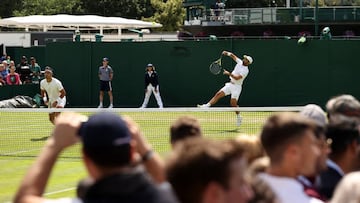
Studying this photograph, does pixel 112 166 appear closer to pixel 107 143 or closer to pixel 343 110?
pixel 107 143

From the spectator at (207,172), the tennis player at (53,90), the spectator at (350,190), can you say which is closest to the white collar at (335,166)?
the spectator at (350,190)

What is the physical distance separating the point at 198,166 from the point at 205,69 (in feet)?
102

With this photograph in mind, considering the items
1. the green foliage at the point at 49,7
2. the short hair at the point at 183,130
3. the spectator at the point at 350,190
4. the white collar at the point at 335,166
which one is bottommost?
the white collar at the point at 335,166

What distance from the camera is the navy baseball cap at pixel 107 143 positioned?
3.75 meters

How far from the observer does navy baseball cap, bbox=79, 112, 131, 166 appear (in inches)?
148

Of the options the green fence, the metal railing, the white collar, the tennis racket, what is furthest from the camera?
the metal railing

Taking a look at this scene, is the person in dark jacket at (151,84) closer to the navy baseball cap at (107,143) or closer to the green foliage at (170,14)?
the navy baseball cap at (107,143)

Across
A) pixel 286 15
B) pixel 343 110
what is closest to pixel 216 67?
pixel 286 15

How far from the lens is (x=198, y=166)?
12.2 ft

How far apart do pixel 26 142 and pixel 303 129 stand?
53.8ft

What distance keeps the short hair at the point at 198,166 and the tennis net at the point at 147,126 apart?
520 inches

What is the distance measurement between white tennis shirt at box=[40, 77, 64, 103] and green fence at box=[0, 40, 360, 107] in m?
12.5

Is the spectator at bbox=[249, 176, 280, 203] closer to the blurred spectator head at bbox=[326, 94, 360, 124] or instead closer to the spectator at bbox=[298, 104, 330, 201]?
the spectator at bbox=[298, 104, 330, 201]

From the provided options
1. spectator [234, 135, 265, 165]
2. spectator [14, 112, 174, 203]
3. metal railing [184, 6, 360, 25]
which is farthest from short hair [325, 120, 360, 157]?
metal railing [184, 6, 360, 25]
